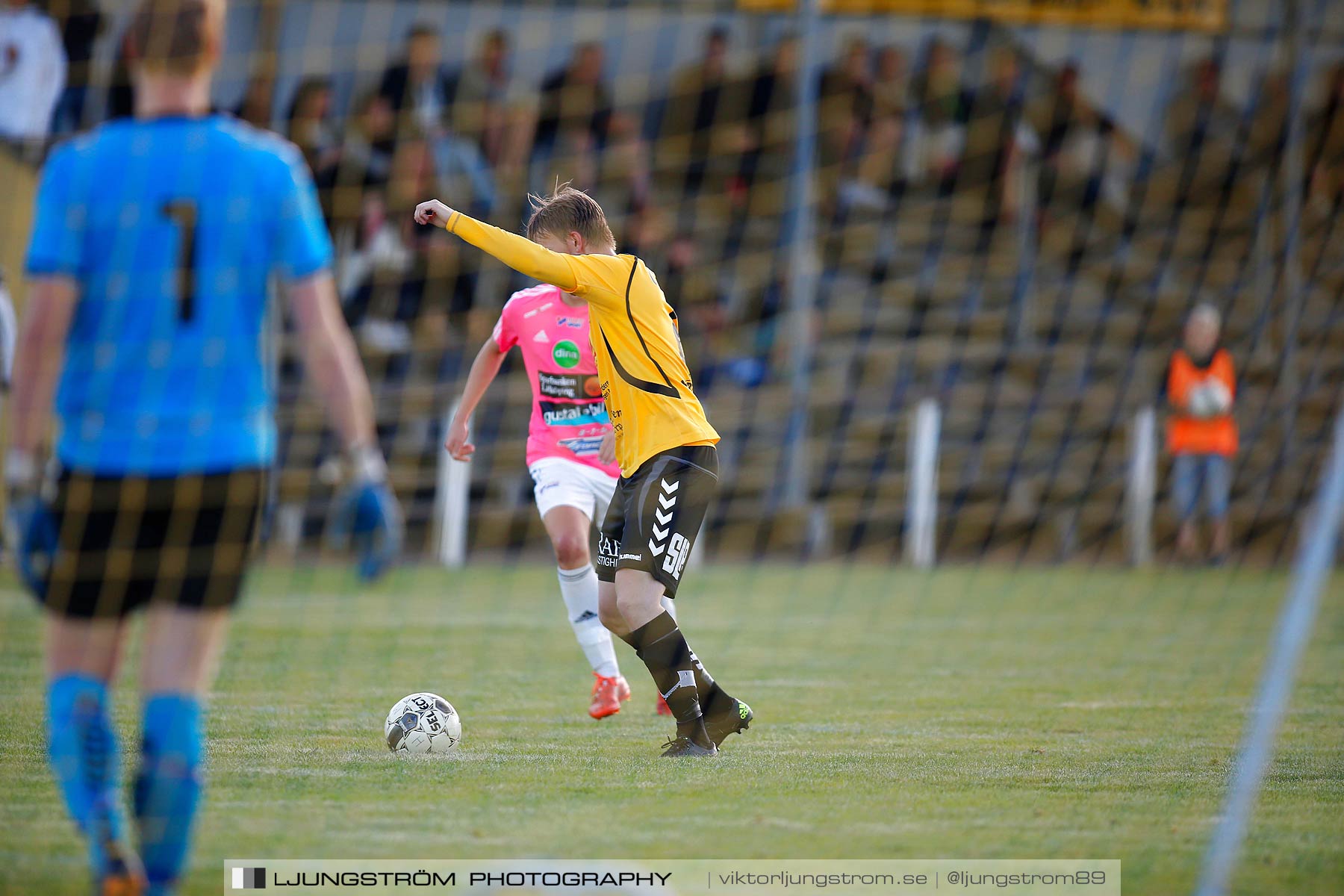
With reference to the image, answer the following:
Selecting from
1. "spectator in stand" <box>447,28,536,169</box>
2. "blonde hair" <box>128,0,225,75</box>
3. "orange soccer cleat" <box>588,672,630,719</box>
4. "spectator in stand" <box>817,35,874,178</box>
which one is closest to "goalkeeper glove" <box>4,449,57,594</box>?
"blonde hair" <box>128,0,225,75</box>

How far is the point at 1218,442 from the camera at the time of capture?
14375 mm

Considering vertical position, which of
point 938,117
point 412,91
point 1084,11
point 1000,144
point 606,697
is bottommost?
point 606,697

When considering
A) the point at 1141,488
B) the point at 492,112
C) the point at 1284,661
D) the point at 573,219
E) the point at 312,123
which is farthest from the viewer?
the point at 1141,488

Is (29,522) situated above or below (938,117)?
below

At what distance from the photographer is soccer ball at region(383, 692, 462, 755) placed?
557cm

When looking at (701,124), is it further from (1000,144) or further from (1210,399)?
(1210,399)

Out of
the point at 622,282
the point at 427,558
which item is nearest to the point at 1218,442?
the point at 427,558

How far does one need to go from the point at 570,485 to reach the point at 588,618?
553 mm

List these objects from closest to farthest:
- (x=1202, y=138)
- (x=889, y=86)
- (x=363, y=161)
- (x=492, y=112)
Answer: (x=363, y=161) → (x=492, y=112) → (x=889, y=86) → (x=1202, y=138)

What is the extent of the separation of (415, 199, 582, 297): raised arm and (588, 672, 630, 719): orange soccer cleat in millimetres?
1913

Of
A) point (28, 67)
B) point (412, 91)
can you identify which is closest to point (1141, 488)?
point (412, 91)

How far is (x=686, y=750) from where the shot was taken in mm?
5594

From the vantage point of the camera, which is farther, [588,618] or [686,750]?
[588,618]

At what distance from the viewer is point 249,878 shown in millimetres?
3844
